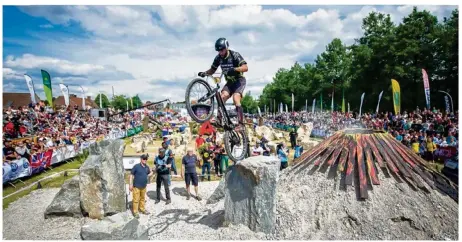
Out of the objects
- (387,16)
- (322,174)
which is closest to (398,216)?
(322,174)

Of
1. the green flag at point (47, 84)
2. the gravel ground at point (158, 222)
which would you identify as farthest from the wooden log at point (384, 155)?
the green flag at point (47, 84)

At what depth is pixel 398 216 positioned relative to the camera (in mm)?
9164

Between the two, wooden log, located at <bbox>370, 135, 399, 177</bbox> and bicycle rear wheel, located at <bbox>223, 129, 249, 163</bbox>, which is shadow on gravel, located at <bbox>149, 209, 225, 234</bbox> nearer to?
bicycle rear wheel, located at <bbox>223, 129, 249, 163</bbox>

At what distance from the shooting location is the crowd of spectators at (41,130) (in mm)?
17000

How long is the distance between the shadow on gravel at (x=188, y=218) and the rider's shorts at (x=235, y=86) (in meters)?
4.73

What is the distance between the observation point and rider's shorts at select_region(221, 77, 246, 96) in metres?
8.02

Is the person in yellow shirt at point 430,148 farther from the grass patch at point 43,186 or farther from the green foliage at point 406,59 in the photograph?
the green foliage at point 406,59

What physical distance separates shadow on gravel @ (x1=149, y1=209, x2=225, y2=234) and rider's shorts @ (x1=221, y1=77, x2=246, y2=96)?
4727mm

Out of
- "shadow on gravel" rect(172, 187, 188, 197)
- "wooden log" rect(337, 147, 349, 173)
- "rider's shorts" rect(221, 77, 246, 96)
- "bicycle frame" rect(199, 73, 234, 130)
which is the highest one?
"rider's shorts" rect(221, 77, 246, 96)

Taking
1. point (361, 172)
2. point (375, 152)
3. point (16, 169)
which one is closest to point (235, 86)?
point (361, 172)

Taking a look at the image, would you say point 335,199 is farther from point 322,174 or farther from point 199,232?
point 199,232

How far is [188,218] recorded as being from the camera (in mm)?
11617

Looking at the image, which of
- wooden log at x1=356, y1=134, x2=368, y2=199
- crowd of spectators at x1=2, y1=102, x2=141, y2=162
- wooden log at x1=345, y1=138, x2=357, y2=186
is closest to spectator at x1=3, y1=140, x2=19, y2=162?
crowd of spectators at x1=2, y1=102, x2=141, y2=162

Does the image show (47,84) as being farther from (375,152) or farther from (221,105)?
(375,152)
